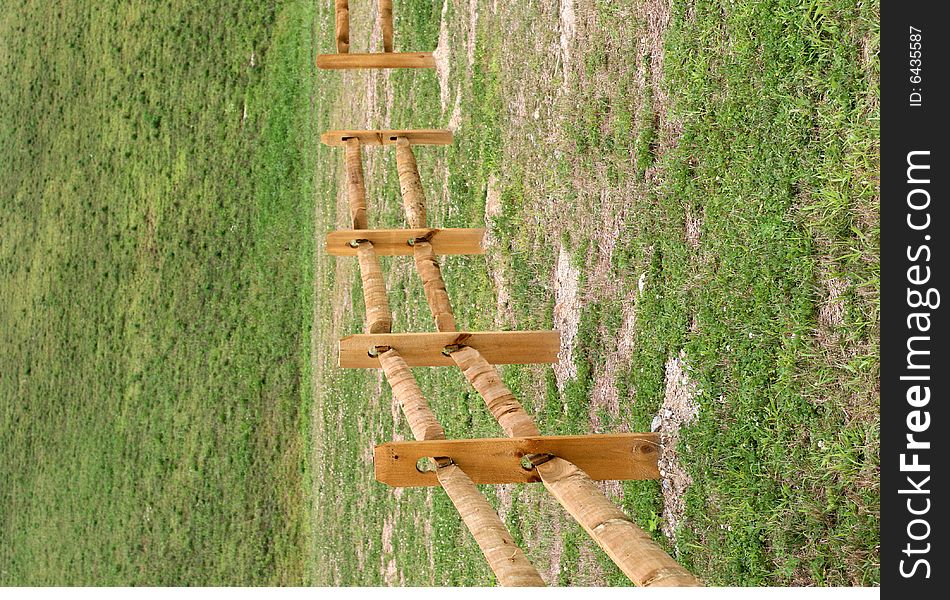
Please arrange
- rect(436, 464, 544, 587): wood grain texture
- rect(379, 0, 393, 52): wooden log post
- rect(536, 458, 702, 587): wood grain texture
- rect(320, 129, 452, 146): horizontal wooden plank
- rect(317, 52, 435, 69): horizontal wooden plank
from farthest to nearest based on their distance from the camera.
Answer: rect(317, 52, 435, 69): horizontal wooden plank, rect(379, 0, 393, 52): wooden log post, rect(320, 129, 452, 146): horizontal wooden plank, rect(436, 464, 544, 587): wood grain texture, rect(536, 458, 702, 587): wood grain texture

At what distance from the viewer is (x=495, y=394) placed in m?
4.20

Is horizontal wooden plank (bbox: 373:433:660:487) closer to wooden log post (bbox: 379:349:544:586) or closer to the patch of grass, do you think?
wooden log post (bbox: 379:349:544:586)

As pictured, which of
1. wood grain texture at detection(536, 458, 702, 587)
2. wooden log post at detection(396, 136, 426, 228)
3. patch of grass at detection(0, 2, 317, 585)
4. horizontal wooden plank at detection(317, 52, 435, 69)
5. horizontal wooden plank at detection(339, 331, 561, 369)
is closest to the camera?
wood grain texture at detection(536, 458, 702, 587)

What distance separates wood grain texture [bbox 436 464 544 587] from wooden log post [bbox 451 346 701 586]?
0.24 m

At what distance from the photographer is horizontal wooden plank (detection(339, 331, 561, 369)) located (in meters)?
4.89

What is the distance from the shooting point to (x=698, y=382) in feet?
14.6

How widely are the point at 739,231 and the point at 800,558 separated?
1.47 m

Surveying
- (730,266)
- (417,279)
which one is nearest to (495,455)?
(730,266)

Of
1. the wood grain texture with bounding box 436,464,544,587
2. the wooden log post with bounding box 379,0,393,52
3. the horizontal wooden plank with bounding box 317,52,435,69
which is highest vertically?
the wooden log post with bounding box 379,0,393,52
